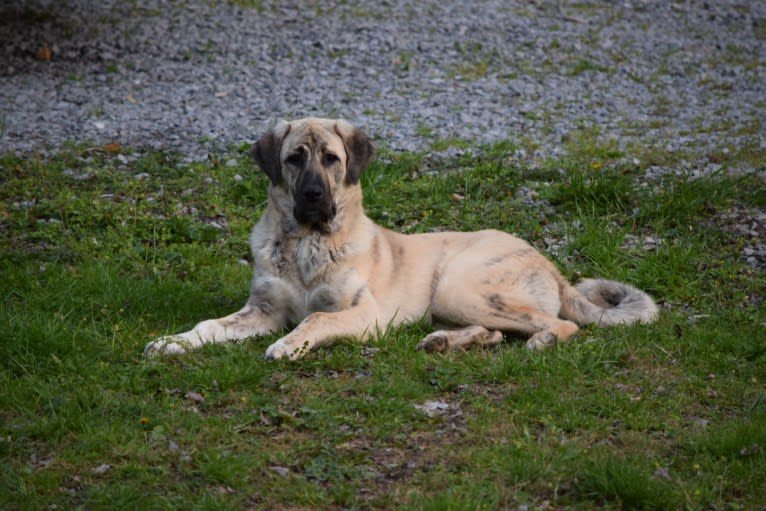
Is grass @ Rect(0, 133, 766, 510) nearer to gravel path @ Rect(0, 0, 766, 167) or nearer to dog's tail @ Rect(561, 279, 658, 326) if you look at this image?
dog's tail @ Rect(561, 279, 658, 326)

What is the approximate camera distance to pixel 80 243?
8.31 metres

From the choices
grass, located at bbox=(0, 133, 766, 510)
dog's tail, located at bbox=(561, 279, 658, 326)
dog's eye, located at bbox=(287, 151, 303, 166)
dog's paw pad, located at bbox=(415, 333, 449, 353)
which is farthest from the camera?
dog's tail, located at bbox=(561, 279, 658, 326)

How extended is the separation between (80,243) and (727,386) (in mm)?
5054

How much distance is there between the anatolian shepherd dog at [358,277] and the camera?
675cm

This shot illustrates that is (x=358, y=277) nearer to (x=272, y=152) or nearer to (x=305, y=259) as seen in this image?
(x=305, y=259)

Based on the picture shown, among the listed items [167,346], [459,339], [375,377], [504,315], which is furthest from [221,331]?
[504,315]

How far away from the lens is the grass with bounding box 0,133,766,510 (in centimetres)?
477

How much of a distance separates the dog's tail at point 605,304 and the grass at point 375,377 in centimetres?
17

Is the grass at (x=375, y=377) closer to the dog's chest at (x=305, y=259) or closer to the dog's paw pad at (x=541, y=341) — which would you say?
the dog's paw pad at (x=541, y=341)

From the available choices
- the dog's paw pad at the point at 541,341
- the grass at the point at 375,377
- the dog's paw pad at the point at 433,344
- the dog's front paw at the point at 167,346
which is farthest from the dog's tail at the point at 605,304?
the dog's front paw at the point at 167,346

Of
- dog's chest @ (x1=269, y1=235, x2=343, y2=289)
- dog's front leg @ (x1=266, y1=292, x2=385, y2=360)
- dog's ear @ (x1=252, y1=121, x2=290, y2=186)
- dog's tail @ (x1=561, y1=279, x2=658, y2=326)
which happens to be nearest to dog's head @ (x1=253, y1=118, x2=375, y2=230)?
dog's ear @ (x1=252, y1=121, x2=290, y2=186)

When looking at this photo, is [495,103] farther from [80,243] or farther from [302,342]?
[302,342]

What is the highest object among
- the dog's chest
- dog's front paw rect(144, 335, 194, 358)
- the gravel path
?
the gravel path

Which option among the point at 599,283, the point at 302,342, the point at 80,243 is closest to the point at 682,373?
the point at 599,283
